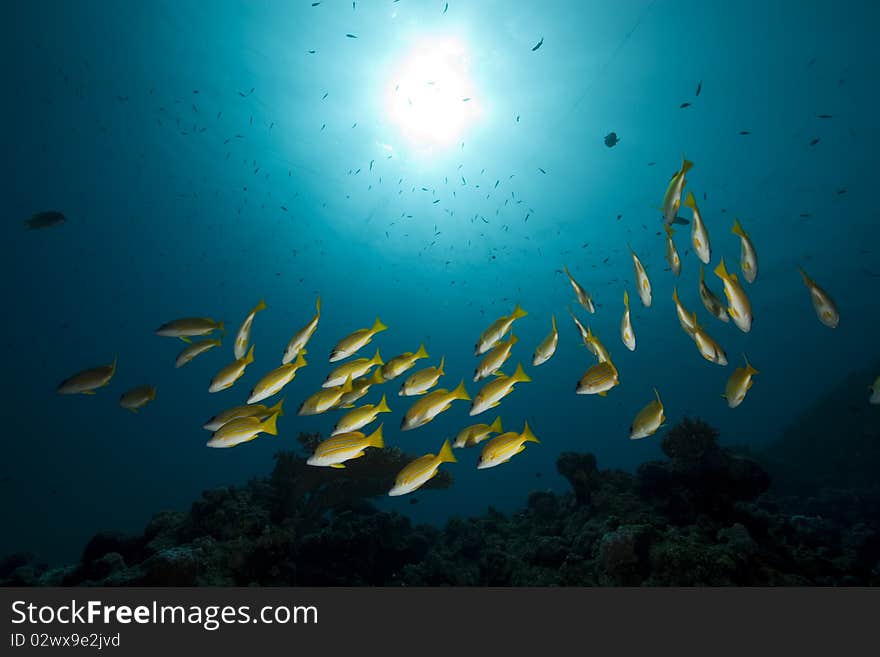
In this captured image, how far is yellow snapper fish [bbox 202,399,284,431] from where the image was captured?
4.51m

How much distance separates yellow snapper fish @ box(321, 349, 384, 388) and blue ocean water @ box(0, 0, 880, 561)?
127 inches

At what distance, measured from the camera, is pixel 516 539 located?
29.2 feet

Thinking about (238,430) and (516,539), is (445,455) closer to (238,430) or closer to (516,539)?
(238,430)

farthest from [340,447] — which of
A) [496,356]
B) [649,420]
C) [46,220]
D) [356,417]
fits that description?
[46,220]

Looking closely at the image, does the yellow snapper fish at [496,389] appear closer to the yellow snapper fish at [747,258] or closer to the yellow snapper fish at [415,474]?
the yellow snapper fish at [415,474]

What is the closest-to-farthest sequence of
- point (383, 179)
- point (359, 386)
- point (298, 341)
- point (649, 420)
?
point (649, 420)
point (298, 341)
point (359, 386)
point (383, 179)

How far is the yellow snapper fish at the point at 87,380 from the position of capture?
4.79 m

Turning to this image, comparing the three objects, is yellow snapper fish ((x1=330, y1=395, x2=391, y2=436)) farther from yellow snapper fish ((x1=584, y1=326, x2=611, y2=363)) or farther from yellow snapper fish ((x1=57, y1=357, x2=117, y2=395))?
yellow snapper fish ((x1=57, y1=357, x2=117, y2=395))

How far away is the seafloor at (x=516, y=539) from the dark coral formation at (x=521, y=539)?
0.07ft

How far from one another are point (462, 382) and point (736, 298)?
274 centimetres

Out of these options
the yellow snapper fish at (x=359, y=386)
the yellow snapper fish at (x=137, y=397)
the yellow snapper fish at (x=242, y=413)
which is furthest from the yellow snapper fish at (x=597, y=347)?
the yellow snapper fish at (x=137, y=397)

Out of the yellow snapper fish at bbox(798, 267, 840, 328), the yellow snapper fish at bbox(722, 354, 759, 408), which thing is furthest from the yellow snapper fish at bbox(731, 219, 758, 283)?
the yellow snapper fish at bbox(722, 354, 759, 408)

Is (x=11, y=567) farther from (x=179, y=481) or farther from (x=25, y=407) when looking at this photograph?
(x=179, y=481)
